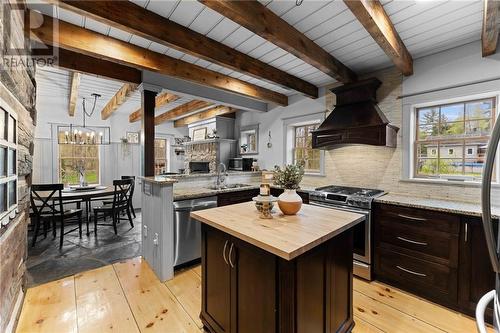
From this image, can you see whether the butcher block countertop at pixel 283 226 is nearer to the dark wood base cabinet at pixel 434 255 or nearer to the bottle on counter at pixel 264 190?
the bottle on counter at pixel 264 190

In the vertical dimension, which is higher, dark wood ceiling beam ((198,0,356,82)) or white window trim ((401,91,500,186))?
dark wood ceiling beam ((198,0,356,82))

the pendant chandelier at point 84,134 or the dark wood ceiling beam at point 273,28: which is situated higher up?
the dark wood ceiling beam at point 273,28

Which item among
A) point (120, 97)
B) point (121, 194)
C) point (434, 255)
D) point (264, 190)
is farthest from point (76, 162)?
point (434, 255)

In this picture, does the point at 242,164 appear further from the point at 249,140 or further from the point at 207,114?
the point at 207,114

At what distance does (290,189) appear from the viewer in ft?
6.04

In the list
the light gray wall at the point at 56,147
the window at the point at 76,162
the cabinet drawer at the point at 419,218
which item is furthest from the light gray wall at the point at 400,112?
the window at the point at 76,162

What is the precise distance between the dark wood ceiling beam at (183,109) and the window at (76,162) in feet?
6.58

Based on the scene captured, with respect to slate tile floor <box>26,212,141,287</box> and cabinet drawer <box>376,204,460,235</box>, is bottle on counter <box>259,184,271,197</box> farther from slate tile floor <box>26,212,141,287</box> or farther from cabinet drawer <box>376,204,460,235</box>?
slate tile floor <box>26,212,141,287</box>

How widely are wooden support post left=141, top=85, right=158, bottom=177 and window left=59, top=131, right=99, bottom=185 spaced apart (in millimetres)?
3721

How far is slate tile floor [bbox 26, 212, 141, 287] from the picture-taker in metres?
2.83

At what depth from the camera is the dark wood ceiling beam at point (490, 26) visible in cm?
176

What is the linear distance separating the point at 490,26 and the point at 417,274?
8.06 ft

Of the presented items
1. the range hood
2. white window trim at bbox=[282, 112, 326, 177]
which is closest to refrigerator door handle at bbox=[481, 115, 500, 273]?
the range hood
